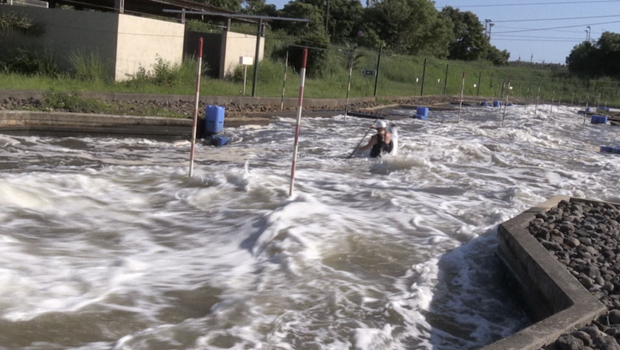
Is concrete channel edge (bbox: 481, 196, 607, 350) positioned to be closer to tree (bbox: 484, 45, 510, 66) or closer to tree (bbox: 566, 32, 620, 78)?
tree (bbox: 566, 32, 620, 78)

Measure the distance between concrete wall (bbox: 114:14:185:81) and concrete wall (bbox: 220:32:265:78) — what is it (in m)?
3.28

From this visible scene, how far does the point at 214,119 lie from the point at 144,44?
8.27m

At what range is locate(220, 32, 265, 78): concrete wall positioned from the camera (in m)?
28.0

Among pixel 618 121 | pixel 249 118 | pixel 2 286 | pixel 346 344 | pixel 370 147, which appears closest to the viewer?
pixel 346 344

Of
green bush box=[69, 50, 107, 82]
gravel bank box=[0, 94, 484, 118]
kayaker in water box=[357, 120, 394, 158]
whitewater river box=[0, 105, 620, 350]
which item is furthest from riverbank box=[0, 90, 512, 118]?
kayaker in water box=[357, 120, 394, 158]

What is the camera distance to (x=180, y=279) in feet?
19.7

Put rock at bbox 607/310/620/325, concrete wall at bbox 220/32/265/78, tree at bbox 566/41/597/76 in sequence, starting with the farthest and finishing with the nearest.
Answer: tree at bbox 566/41/597/76
concrete wall at bbox 220/32/265/78
rock at bbox 607/310/620/325

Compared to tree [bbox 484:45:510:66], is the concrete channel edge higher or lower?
lower

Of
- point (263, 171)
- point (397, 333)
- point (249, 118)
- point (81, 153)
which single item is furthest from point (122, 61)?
point (397, 333)

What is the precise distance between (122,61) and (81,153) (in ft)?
33.0

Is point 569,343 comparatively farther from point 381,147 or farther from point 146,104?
point 146,104

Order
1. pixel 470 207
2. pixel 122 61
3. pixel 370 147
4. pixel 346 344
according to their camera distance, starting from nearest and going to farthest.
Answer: pixel 346 344
pixel 470 207
pixel 370 147
pixel 122 61

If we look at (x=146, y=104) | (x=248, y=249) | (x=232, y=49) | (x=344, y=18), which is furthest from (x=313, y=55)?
(x=344, y=18)

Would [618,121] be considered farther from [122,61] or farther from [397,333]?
[397,333]
